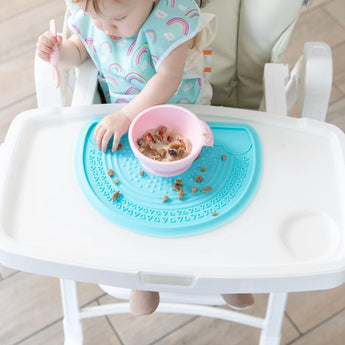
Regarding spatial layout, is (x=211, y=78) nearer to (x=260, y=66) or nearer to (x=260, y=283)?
(x=260, y=66)

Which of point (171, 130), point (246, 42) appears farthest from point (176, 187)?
point (246, 42)

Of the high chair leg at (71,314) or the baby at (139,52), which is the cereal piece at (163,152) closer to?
the baby at (139,52)

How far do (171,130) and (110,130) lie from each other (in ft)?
0.33

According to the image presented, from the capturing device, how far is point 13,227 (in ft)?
2.39

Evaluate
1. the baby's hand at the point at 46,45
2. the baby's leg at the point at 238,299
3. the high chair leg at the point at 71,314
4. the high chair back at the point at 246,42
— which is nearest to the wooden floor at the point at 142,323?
the high chair leg at the point at 71,314

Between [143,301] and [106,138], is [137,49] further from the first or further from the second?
[143,301]

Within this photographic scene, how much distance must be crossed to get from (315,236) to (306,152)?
0.15 metres

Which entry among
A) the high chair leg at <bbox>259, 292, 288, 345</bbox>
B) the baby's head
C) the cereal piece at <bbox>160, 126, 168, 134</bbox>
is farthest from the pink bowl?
the high chair leg at <bbox>259, 292, 288, 345</bbox>

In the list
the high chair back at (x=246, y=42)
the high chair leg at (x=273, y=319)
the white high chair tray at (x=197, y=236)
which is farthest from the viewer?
the high chair leg at (x=273, y=319)

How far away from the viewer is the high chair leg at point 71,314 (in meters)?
1.11

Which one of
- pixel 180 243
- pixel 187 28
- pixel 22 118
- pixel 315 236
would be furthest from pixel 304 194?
pixel 22 118

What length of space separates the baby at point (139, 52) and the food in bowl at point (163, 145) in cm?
4

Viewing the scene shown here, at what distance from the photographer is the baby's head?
0.75 m

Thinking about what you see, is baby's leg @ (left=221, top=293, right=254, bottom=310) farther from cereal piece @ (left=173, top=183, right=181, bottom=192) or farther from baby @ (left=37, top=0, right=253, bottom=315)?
cereal piece @ (left=173, top=183, right=181, bottom=192)
